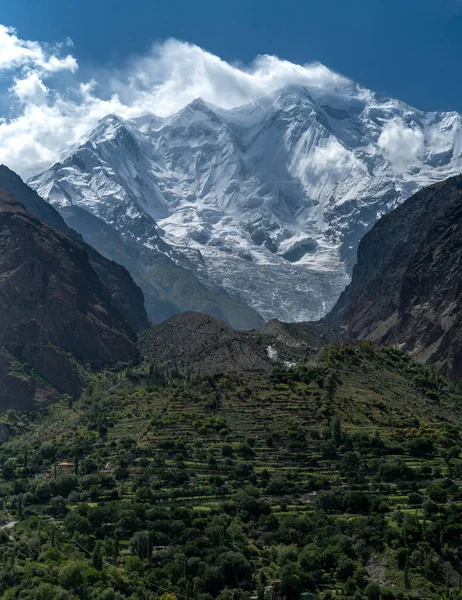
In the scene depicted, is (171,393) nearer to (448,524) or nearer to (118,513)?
(118,513)

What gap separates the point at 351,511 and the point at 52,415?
108m

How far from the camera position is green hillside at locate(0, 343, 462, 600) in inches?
3487

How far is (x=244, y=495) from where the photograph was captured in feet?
349

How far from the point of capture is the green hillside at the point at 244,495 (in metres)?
88.6

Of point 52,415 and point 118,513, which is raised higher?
point 52,415

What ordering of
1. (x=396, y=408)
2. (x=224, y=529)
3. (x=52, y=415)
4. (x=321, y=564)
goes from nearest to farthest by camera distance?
(x=321, y=564)
(x=224, y=529)
(x=396, y=408)
(x=52, y=415)

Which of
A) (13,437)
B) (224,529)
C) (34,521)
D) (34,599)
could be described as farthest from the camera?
(13,437)

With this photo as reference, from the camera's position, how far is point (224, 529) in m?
97.2

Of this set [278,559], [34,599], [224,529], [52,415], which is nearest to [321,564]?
[278,559]

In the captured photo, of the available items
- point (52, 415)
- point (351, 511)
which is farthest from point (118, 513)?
point (52, 415)

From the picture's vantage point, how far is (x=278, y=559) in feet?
303

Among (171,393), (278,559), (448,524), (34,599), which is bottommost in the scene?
(34,599)

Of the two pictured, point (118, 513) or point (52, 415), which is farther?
point (52, 415)

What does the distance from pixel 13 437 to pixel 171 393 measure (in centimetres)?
4339
